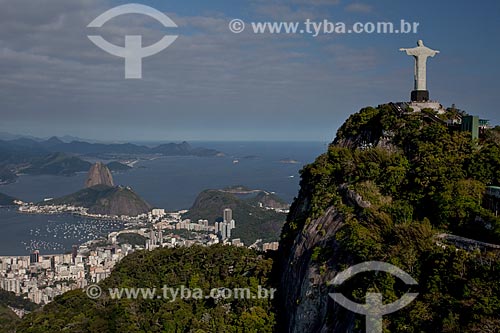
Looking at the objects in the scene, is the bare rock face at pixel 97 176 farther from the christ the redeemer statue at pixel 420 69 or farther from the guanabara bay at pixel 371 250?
the christ the redeemer statue at pixel 420 69

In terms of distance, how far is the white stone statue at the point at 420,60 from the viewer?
13516 mm

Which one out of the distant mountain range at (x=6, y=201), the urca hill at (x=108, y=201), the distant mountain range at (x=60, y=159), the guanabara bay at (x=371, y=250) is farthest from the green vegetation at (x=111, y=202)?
the guanabara bay at (x=371, y=250)

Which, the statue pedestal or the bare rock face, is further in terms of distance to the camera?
the bare rock face

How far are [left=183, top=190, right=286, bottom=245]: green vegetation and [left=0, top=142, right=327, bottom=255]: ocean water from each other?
10.0 metres

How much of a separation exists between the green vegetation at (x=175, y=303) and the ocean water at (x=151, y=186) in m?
37.4

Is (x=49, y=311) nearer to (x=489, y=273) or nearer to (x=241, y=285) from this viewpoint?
(x=241, y=285)

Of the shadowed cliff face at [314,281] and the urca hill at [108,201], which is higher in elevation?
the shadowed cliff face at [314,281]

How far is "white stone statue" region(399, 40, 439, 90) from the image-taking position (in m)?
13.5

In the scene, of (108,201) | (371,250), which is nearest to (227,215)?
(108,201)

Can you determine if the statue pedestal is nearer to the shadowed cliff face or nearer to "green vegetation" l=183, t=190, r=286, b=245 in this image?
the shadowed cliff face

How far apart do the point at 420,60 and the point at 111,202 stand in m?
65.7

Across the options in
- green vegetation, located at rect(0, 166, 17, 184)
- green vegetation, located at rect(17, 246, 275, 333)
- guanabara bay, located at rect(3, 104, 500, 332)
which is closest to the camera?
guanabara bay, located at rect(3, 104, 500, 332)

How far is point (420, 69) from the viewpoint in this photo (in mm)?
13734

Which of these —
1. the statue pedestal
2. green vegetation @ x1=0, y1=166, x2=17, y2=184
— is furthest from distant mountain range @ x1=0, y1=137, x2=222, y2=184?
the statue pedestal
